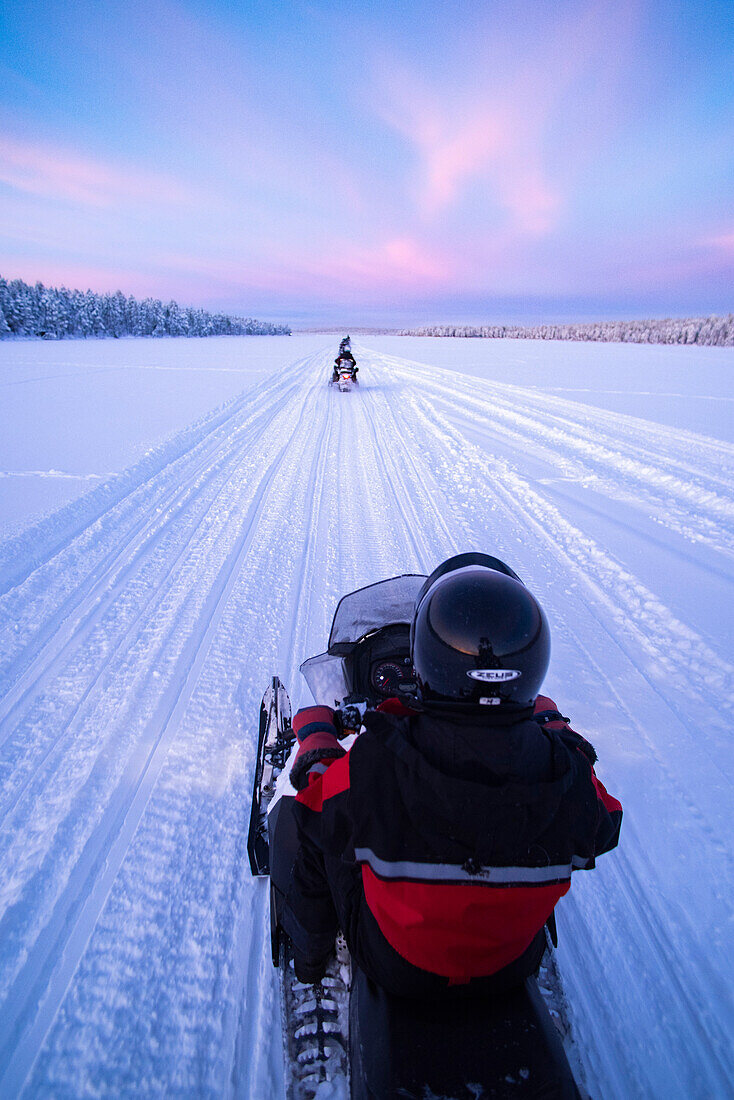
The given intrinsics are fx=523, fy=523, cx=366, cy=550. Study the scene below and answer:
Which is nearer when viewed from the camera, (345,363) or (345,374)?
(345,374)

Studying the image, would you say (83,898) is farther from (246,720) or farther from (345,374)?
(345,374)

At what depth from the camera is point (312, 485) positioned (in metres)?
6.69

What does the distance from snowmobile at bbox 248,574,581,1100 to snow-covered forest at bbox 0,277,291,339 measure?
2687 inches

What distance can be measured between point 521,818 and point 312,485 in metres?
5.86

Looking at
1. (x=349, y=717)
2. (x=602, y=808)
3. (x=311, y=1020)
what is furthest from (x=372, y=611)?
(x=311, y=1020)

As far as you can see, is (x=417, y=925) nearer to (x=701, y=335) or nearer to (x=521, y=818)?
(x=521, y=818)

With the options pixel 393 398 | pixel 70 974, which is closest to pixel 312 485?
pixel 70 974

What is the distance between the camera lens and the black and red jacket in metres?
1.08

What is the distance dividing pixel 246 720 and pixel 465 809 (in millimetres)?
2068

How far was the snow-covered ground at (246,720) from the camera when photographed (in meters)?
1.72

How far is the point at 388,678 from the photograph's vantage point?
7.19 ft

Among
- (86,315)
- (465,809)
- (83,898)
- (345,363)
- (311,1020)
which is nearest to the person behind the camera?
(465,809)

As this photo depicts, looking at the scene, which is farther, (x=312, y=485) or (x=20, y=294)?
(x=20, y=294)

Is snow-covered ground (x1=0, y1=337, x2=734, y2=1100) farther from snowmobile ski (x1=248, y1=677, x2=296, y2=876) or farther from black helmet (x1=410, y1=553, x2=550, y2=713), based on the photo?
black helmet (x1=410, y1=553, x2=550, y2=713)
